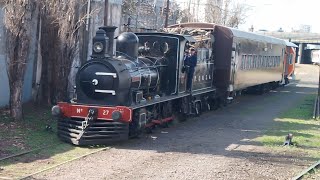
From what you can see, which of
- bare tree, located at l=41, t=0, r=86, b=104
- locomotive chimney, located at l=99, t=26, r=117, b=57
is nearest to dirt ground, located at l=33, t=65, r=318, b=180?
locomotive chimney, located at l=99, t=26, r=117, b=57

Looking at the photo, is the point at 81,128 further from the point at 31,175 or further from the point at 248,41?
the point at 248,41

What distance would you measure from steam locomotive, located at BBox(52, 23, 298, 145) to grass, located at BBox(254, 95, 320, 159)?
106 inches

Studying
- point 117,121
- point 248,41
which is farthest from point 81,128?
point 248,41

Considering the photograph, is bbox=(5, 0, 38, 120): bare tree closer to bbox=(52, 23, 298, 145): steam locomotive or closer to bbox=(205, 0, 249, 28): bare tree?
bbox=(52, 23, 298, 145): steam locomotive

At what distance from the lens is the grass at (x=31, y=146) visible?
9.35 meters

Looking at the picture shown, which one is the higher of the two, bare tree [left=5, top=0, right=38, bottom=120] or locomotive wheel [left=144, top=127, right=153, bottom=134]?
bare tree [left=5, top=0, right=38, bottom=120]

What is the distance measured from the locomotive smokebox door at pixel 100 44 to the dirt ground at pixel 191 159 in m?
2.26

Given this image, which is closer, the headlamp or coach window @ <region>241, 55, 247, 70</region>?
the headlamp

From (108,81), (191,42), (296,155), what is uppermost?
(191,42)

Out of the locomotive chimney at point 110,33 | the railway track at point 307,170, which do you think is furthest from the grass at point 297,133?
the locomotive chimney at point 110,33

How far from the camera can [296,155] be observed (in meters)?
12.0

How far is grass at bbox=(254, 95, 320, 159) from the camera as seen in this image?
41.6ft

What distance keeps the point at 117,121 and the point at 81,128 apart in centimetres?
85

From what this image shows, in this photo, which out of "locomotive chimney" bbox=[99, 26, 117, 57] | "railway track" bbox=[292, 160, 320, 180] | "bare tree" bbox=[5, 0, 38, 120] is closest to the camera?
"railway track" bbox=[292, 160, 320, 180]
